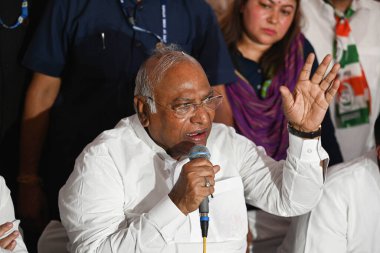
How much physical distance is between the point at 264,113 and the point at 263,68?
239 millimetres

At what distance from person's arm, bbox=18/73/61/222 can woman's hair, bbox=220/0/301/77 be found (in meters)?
0.95

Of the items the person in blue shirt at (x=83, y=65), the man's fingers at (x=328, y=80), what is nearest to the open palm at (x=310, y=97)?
the man's fingers at (x=328, y=80)

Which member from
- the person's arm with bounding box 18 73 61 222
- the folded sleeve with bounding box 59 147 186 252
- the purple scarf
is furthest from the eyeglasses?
the purple scarf

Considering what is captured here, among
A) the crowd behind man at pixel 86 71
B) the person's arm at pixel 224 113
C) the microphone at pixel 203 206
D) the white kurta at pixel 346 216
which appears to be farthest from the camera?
the person's arm at pixel 224 113

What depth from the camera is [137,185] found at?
2.52 m

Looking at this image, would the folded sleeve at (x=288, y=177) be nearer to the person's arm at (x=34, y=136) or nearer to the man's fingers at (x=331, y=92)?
the man's fingers at (x=331, y=92)

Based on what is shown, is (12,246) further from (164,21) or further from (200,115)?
(164,21)

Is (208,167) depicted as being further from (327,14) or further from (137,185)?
(327,14)

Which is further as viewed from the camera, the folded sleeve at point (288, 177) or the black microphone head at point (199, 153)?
the folded sleeve at point (288, 177)

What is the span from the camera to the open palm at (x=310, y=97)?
8.02 feet

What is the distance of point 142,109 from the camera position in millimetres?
2508

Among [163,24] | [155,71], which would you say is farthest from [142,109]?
[163,24]

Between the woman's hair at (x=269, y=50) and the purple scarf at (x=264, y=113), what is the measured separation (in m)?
0.06

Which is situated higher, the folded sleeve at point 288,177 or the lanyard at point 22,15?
the lanyard at point 22,15
